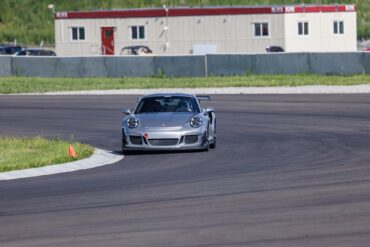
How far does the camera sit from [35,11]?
324ft

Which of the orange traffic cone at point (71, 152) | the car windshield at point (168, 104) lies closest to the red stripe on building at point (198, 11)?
the car windshield at point (168, 104)

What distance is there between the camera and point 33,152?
23.6 m

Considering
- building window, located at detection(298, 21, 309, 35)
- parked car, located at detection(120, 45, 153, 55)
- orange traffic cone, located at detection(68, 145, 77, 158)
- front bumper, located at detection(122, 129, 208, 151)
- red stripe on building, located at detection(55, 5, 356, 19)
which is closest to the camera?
orange traffic cone, located at detection(68, 145, 77, 158)

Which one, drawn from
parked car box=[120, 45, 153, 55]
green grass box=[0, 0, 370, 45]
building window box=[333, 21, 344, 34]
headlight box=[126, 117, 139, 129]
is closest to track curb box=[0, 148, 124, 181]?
headlight box=[126, 117, 139, 129]

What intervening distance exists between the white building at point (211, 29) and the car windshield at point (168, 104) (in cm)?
4538

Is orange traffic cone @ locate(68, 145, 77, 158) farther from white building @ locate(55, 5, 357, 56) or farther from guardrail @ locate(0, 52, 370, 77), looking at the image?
white building @ locate(55, 5, 357, 56)

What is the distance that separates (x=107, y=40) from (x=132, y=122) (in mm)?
50835

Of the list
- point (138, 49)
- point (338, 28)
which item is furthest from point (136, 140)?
point (338, 28)

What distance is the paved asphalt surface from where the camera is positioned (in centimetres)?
1230

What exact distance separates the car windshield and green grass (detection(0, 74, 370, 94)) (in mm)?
21683

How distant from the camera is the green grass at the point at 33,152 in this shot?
70.9 ft

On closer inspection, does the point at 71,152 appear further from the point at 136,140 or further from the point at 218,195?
the point at 218,195

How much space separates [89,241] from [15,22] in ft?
283

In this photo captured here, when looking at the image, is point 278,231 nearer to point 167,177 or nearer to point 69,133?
point 167,177
